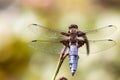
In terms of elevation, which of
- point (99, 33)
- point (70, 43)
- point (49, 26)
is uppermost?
point (70, 43)

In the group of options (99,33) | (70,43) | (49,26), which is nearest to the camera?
(70,43)

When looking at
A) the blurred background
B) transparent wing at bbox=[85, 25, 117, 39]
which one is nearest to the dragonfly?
transparent wing at bbox=[85, 25, 117, 39]

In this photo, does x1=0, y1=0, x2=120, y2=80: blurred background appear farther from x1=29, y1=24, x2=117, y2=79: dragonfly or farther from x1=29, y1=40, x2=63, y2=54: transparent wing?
x1=29, y1=40, x2=63, y2=54: transparent wing

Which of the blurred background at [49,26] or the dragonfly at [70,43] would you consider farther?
the blurred background at [49,26]

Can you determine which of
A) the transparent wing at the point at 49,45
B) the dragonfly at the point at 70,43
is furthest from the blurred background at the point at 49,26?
the transparent wing at the point at 49,45

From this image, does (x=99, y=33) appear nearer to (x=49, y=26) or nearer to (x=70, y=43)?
(x=70, y=43)

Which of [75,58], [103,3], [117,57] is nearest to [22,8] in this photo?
[103,3]

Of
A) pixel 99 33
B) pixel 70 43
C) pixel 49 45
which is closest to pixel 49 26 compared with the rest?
pixel 99 33

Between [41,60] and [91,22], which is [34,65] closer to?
[41,60]

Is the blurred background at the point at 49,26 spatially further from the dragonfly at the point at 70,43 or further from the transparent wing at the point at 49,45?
the transparent wing at the point at 49,45
